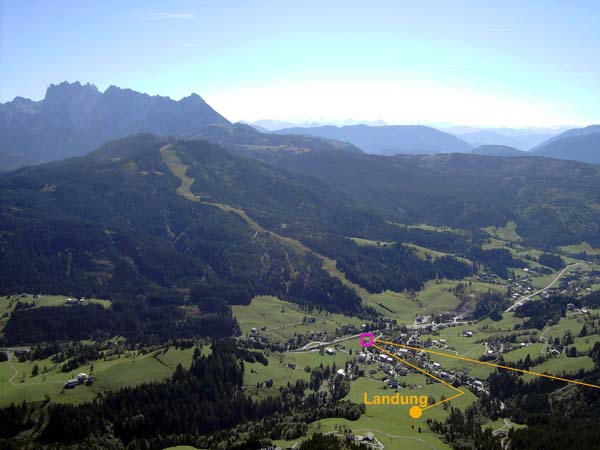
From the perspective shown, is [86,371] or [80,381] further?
[86,371]

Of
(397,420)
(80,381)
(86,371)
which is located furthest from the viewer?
(86,371)

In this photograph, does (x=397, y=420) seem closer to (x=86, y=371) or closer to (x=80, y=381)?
(x=80, y=381)

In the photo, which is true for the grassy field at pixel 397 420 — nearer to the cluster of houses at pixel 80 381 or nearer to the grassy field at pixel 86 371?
the grassy field at pixel 86 371

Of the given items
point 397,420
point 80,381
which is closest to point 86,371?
point 80,381

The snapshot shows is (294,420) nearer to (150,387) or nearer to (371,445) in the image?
(371,445)

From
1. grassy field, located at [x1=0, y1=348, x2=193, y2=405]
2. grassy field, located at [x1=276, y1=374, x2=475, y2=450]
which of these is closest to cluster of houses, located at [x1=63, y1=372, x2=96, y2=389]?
grassy field, located at [x1=0, y1=348, x2=193, y2=405]

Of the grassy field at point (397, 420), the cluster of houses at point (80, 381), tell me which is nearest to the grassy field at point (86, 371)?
the cluster of houses at point (80, 381)

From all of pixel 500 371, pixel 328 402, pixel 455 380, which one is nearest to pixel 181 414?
pixel 328 402

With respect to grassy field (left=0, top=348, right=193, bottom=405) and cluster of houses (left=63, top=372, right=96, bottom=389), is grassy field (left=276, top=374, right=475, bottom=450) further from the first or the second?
cluster of houses (left=63, top=372, right=96, bottom=389)
